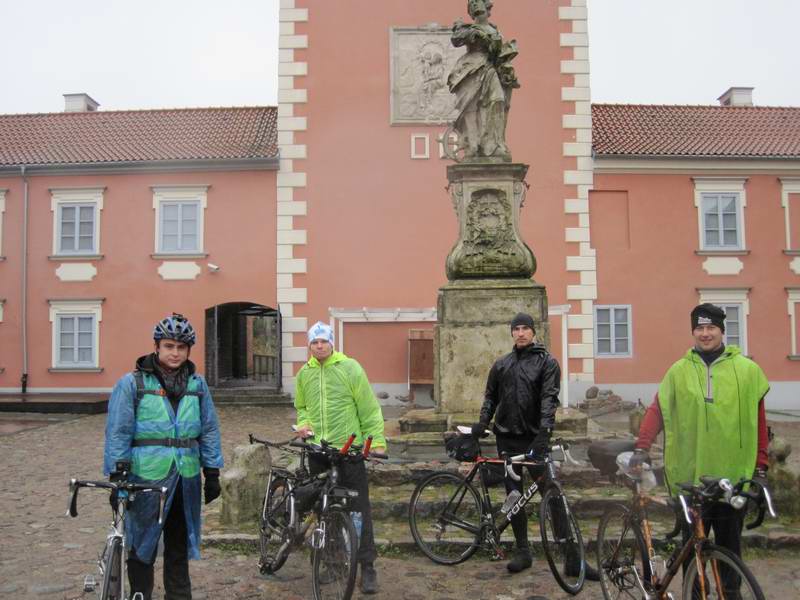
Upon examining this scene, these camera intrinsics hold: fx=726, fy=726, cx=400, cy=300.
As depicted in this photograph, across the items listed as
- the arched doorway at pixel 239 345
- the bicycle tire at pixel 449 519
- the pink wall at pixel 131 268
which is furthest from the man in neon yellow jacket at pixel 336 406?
the pink wall at pixel 131 268

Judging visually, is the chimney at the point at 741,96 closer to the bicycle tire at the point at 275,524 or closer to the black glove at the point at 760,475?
the black glove at the point at 760,475

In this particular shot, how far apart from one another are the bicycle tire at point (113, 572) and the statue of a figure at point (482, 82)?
17.6 ft

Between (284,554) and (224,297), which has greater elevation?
(224,297)

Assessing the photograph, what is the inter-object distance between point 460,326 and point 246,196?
11493mm

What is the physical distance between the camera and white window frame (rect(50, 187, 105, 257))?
17.9 meters

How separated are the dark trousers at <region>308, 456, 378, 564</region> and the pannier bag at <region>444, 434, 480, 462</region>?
2.25ft

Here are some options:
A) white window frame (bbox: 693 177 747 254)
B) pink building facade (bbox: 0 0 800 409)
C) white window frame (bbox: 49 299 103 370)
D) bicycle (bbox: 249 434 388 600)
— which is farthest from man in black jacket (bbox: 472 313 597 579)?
white window frame (bbox: 49 299 103 370)

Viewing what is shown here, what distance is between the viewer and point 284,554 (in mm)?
5145

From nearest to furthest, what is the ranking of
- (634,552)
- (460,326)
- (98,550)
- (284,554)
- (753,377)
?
1. (753,377)
2. (634,552)
3. (284,554)
4. (98,550)
5. (460,326)

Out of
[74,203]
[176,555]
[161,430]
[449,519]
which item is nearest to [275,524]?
[176,555]

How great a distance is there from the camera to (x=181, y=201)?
17781mm

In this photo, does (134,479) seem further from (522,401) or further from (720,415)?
(720,415)

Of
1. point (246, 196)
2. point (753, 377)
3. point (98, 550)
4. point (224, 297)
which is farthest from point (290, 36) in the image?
point (753, 377)

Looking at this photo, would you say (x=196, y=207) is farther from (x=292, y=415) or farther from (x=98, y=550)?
(x=98, y=550)
